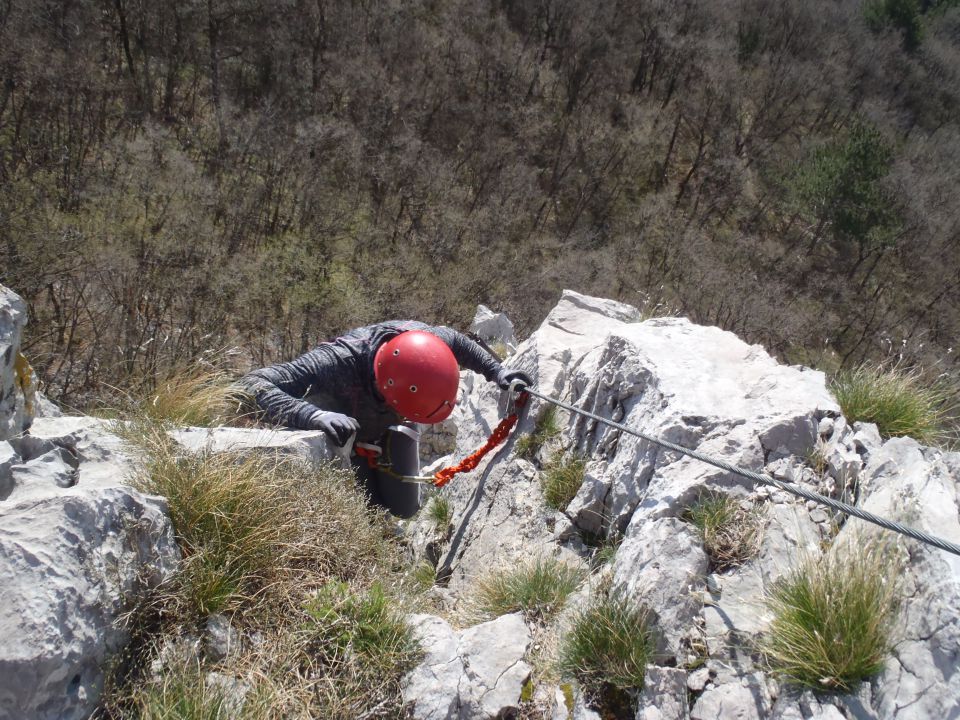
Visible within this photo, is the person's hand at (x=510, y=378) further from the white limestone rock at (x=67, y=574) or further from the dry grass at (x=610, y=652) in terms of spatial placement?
the white limestone rock at (x=67, y=574)

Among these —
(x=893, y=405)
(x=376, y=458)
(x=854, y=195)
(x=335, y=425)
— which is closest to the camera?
(x=893, y=405)

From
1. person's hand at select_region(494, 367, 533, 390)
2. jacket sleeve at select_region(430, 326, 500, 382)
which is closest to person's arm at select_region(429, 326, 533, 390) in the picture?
jacket sleeve at select_region(430, 326, 500, 382)

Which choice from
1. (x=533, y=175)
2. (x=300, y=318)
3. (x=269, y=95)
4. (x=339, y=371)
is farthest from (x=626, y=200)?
(x=339, y=371)

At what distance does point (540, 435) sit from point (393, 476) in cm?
143

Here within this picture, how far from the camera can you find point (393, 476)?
5074 mm

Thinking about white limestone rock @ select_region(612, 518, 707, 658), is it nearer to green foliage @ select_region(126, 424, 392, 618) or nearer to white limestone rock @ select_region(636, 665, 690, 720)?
white limestone rock @ select_region(636, 665, 690, 720)

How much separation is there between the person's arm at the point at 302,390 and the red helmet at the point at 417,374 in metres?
0.42

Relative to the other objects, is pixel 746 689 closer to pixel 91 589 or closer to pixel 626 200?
pixel 91 589

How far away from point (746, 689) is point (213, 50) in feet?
72.0

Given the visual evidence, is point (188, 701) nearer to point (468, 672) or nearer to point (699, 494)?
point (468, 672)

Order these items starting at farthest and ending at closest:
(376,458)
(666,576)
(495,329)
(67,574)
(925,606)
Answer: (495,329), (376,458), (666,576), (67,574), (925,606)

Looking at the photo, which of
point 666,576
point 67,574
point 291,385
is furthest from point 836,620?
point 291,385

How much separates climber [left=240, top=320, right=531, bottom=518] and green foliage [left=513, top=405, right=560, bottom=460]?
44 centimetres

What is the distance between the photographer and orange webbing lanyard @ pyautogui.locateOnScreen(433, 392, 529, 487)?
462 centimetres
